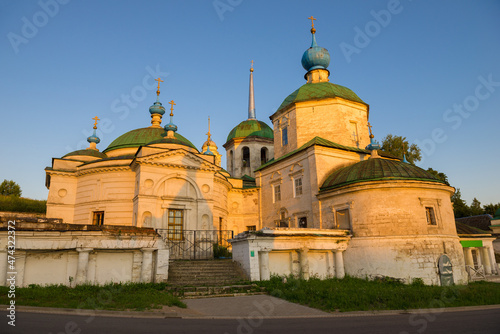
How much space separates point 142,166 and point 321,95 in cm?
1443

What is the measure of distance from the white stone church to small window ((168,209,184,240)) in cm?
7

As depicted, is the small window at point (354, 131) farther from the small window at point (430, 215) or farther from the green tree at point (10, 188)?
the green tree at point (10, 188)

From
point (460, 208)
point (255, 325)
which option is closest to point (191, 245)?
point (255, 325)

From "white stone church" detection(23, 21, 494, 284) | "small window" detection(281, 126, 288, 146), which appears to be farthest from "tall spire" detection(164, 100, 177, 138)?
"small window" detection(281, 126, 288, 146)

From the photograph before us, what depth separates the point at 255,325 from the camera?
821 centimetres

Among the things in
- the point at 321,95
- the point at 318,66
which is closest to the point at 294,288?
the point at 321,95

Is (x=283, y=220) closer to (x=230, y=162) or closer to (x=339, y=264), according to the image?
(x=339, y=264)

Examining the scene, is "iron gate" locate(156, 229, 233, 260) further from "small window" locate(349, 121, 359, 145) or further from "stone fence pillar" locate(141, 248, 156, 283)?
"small window" locate(349, 121, 359, 145)

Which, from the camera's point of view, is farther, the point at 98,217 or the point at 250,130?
the point at 250,130

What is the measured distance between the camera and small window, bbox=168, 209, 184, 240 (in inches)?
837

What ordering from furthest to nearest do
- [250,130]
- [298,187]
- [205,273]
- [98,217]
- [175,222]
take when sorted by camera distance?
[250,130] < [298,187] < [98,217] < [175,222] < [205,273]

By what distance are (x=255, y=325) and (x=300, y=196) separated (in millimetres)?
15201

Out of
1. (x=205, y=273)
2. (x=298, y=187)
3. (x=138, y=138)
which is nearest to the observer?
(x=205, y=273)

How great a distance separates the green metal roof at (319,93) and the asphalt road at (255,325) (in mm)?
18338
